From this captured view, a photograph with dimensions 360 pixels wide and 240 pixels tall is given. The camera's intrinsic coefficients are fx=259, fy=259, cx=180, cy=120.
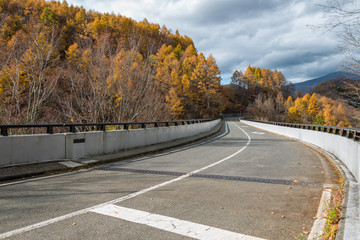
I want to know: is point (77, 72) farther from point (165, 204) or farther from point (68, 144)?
point (165, 204)

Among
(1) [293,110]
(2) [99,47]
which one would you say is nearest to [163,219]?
Answer: (2) [99,47]

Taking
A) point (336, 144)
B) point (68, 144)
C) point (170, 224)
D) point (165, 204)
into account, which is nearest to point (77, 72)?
point (68, 144)

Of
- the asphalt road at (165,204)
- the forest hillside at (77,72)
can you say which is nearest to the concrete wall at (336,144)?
the asphalt road at (165,204)

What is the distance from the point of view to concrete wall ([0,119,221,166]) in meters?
7.59

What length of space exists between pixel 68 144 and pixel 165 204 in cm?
585

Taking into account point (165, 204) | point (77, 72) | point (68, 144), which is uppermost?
point (77, 72)

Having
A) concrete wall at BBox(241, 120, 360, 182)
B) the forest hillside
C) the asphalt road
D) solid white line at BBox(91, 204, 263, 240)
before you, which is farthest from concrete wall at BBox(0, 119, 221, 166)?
concrete wall at BBox(241, 120, 360, 182)

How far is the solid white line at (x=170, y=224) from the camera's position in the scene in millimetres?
3477

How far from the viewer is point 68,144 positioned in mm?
9266

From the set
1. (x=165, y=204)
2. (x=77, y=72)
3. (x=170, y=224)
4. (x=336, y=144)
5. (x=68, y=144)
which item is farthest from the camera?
(x=77, y=72)

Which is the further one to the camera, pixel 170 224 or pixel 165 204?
pixel 165 204

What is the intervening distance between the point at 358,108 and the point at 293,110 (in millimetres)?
121109

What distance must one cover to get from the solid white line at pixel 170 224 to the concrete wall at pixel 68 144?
4.67m

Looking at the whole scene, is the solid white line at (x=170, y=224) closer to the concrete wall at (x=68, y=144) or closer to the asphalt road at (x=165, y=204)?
the asphalt road at (x=165, y=204)
